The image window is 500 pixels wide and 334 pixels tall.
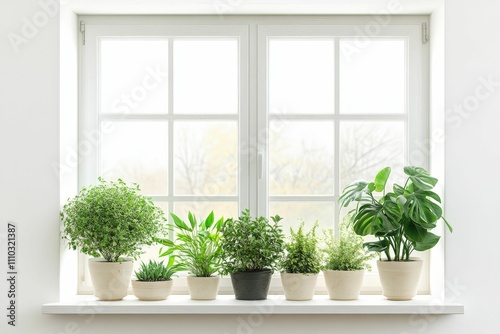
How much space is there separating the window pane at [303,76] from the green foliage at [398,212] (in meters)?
0.47

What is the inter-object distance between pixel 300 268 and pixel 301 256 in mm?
53

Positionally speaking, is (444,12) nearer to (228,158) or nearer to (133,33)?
(228,158)

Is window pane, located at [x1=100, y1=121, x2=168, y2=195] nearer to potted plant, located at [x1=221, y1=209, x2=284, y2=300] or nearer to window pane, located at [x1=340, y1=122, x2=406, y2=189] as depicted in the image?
potted plant, located at [x1=221, y1=209, x2=284, y2=300]

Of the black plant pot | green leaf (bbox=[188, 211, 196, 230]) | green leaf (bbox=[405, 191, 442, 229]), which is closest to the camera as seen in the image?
green leaf (bbox=[405, 191, 442, 229])

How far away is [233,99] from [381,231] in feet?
3.06

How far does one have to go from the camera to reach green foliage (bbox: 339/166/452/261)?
8.96 ft

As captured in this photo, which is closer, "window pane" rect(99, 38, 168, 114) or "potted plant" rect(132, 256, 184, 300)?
"potted plant" rect(132, 256, 184, 300)

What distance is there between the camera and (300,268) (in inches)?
112

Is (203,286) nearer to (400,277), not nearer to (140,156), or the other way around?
(140,156)
